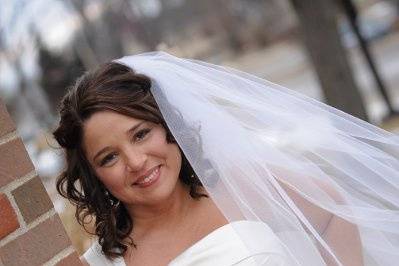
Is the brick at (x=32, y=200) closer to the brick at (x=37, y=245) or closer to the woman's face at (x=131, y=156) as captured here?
the brick at (x=37, y=245)

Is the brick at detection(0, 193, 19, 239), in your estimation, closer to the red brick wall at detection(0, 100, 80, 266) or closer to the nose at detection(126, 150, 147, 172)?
the red brick wall at detection(0, 100, 80, 266)

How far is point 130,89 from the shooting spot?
2084 mm

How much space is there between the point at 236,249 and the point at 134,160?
444 millimetres

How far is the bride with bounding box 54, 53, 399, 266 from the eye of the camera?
1969mm

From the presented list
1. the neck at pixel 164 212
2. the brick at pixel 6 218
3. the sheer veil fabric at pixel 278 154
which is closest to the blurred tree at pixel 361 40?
the sheer veil fabric at pixel 278 154

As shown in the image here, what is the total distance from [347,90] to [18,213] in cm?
596

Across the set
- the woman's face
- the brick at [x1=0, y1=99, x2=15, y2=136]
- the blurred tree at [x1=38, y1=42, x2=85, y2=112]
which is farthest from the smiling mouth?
the blurred tree at [x1=38, y1=42, x2=85, y2=112]

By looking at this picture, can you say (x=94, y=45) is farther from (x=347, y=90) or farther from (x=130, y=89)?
(x=130, y=89)

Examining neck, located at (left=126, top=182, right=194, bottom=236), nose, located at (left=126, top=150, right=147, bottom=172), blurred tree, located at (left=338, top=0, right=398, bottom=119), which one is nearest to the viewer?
nose, located at (left=126, top=150, right=147, bottom=172)

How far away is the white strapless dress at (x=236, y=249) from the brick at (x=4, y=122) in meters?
0.83

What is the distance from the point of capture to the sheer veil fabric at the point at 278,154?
197 centimetres

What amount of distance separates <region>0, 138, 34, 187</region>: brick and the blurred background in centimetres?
13

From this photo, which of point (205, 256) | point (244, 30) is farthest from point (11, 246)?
point (244, 30)

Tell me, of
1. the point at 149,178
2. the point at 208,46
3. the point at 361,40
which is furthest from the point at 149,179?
the point at 208,46
